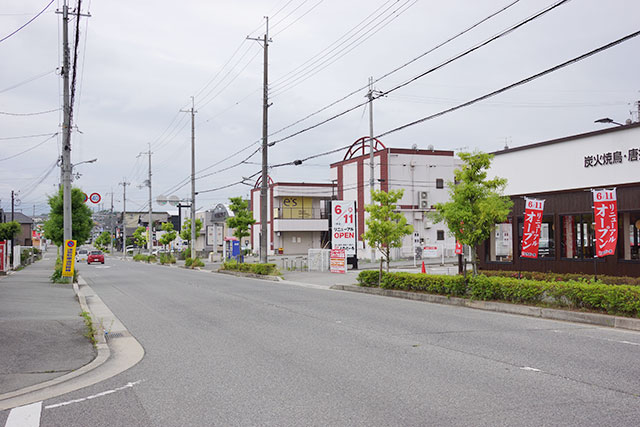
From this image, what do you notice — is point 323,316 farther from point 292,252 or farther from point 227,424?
point 292,252

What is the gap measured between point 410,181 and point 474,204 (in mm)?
31339

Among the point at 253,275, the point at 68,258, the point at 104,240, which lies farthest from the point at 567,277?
the point at 104,240

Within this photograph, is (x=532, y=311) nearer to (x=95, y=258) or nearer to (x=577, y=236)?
(x=577, y=236)

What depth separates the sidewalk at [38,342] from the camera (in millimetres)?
7469

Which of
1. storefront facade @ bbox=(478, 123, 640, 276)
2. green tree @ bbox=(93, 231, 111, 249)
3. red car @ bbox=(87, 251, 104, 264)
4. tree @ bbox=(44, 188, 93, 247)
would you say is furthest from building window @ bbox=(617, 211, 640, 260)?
green tree @ bbox=(93, 231, 111, 249)

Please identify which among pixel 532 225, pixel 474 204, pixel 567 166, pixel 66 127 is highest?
pixel 66 127

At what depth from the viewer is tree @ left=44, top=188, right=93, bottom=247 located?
34.4 metres

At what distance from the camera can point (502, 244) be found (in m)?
23.7

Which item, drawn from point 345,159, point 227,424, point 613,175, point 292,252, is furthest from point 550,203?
point 292,252

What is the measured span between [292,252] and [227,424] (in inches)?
2207

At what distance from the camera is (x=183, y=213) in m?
88.6

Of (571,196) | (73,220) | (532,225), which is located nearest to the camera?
(532,225)

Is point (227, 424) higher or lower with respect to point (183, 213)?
lower

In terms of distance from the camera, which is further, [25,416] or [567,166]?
[567,166]
